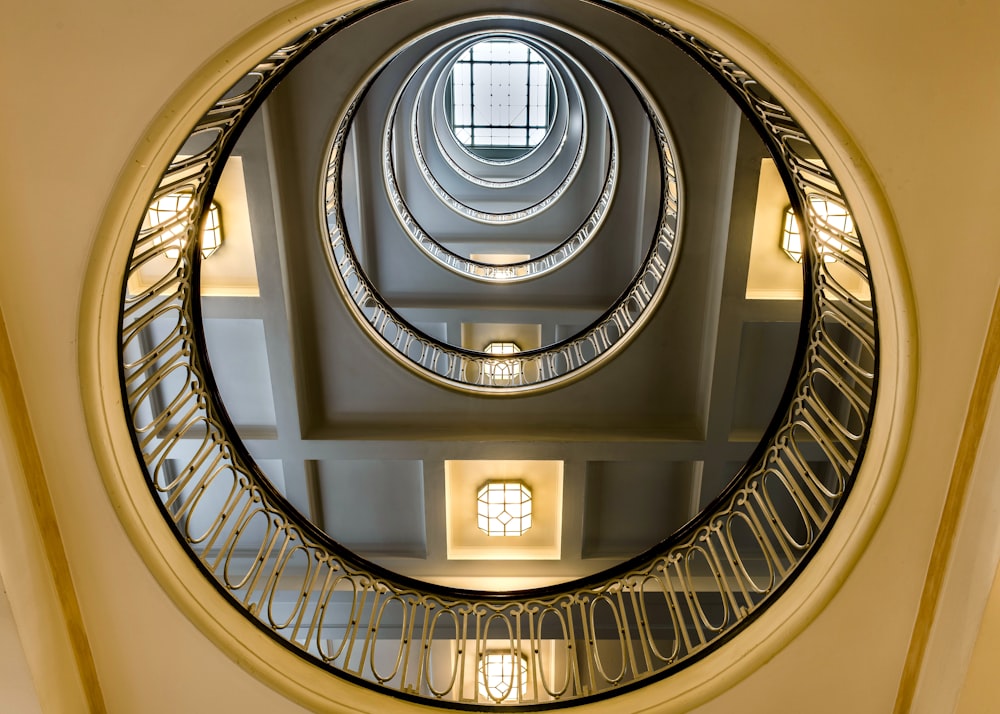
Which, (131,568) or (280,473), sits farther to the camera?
(280,473)

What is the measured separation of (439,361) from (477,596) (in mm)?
3696

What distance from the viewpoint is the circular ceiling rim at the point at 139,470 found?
7.05 feet

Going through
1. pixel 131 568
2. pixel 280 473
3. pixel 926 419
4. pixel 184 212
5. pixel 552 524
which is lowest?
pixel 552 524

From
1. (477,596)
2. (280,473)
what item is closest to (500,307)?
(280,473)

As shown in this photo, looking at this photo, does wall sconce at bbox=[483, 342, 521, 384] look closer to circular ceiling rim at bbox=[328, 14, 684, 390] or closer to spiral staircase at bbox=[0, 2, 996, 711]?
circular ceiling rim at bbox=[328, 14, 684, 390]

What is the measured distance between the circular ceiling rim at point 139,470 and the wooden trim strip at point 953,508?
0.71 ft

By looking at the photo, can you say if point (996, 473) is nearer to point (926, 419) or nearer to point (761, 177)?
point (926, 419)

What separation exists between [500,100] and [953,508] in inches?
465

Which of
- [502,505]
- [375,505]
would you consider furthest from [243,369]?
[502,505]

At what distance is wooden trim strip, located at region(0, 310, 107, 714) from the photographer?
89.8 inches

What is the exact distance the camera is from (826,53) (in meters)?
2.09

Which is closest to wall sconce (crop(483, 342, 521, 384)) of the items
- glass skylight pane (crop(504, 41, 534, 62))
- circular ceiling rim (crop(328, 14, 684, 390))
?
circular ceiling rim (crop(328, 14, 684, 390))

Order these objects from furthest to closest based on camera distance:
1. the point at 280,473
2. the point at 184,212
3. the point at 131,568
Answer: the point at 280,473, the point at 184,212, the point at 131,568

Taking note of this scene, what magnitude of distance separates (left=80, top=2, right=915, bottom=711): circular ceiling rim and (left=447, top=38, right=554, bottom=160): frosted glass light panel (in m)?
10.7
